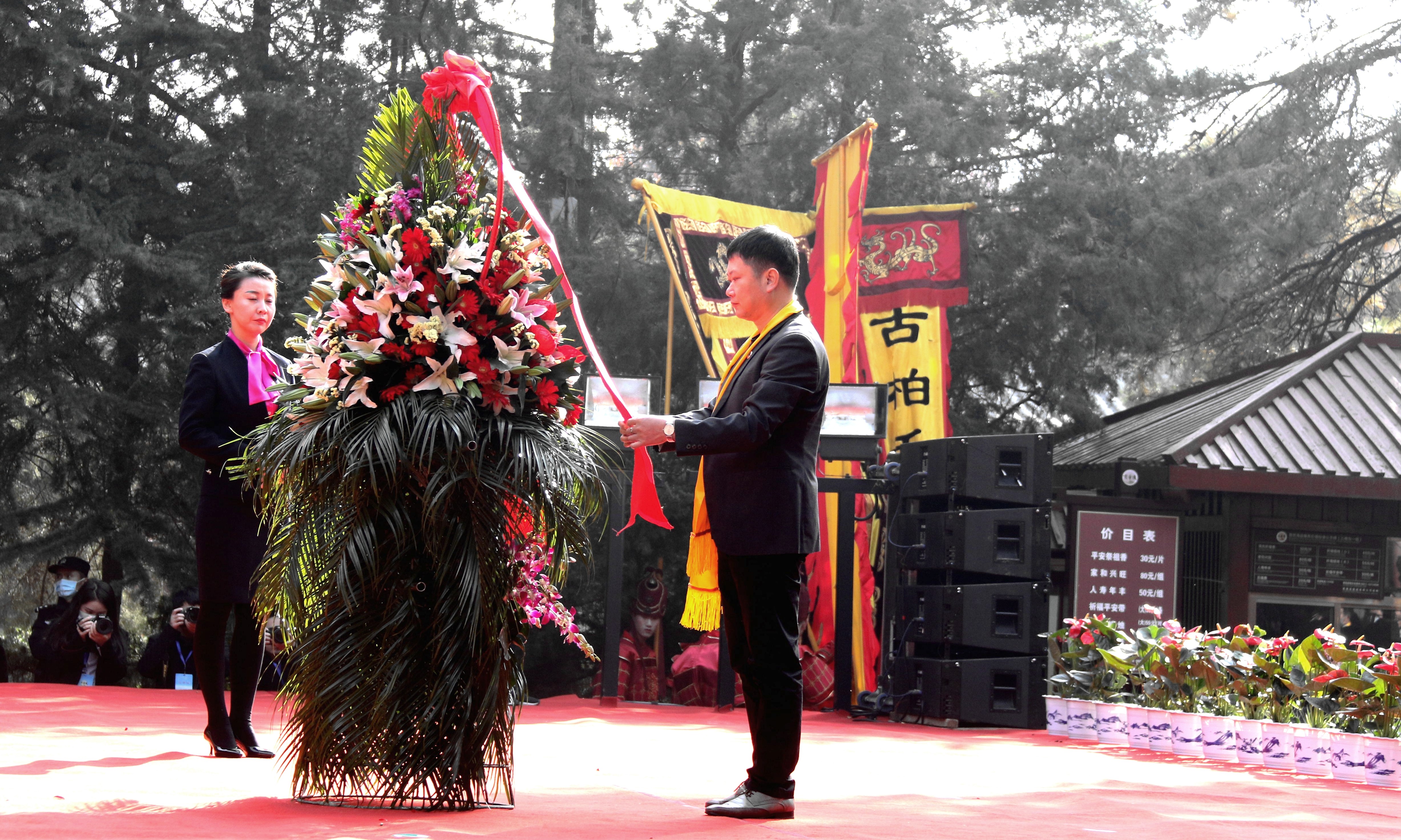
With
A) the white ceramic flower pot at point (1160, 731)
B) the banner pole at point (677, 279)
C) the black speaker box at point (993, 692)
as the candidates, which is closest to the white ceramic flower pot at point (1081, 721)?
the white ceramic flower pot at point (1160, 731)

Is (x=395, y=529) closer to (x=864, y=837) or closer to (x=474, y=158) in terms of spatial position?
(x=474, y=158)

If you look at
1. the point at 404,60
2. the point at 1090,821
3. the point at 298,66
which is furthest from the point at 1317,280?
the point at 1090,821

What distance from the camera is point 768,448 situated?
2.66 metres

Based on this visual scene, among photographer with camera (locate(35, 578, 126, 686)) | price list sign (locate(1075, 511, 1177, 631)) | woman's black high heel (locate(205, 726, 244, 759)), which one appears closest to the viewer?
woman's black high heel (locate(205, 726, 244, 759))

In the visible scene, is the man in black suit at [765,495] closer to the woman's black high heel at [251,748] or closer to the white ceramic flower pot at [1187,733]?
the woman's black high heel at [251,748]

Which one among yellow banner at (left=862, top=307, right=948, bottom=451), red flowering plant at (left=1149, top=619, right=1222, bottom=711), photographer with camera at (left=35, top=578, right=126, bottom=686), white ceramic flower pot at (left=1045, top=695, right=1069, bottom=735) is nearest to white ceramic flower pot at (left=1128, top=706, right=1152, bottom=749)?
red flowering plant at (left=1149, top=619, right=1222, bottom=711)

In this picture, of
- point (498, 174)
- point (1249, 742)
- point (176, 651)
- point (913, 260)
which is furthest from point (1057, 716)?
point (176, 651)

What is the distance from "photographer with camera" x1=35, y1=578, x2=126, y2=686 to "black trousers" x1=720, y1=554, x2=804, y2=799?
4.97m

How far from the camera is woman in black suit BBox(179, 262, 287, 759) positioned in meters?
3.23

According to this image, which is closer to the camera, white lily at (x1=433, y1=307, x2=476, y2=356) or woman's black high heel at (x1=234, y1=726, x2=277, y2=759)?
white lily at (x1=433, y1=307, x2=476, y2=356)

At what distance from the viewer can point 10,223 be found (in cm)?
775

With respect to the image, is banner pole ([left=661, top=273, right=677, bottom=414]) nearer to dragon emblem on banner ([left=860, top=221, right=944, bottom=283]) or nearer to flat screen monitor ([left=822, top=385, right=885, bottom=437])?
flat screen monitor ([left=822, top=385, right=885, bottom=437])

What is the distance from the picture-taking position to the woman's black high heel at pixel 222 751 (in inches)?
127

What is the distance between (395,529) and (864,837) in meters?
1.08
